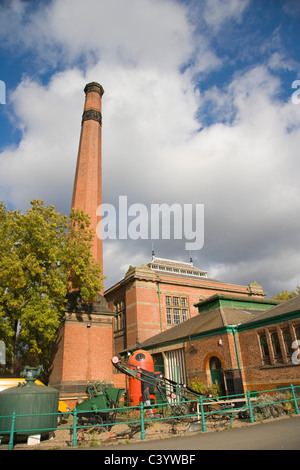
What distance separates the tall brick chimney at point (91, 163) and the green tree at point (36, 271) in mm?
4897

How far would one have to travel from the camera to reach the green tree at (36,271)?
18.4 meters

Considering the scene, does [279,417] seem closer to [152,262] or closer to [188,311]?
[188,311]

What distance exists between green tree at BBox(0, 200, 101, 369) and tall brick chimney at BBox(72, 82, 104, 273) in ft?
16.1

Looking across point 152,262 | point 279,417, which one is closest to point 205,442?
point 279,417

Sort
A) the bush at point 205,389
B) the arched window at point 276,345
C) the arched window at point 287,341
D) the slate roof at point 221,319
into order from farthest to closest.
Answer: the slate roof at point 221,319
the bush at point 205,389
the arched window at point 276,345
the arched window at point 287,341

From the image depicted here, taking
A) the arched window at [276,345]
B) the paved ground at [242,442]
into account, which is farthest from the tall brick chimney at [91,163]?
the paved ground at [242,442]

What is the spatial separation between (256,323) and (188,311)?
19.3 metres

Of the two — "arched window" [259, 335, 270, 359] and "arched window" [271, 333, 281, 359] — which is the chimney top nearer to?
"arched window" [259, 335, 270, 359]

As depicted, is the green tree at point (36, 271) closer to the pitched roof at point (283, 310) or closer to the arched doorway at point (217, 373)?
the arched doorway at point (217, 373)

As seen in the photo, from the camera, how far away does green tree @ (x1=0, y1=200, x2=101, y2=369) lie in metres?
18.4

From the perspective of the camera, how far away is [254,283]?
4350 centimetres

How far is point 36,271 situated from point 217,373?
1249 centimetres

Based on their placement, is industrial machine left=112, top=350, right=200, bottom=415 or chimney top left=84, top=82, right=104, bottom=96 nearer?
industrial machine left=112, top=350, right=200, bottom=415

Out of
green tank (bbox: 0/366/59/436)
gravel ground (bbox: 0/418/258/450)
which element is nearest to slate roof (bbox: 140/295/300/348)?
gravel ground (bbox: 0/418/258/450)
